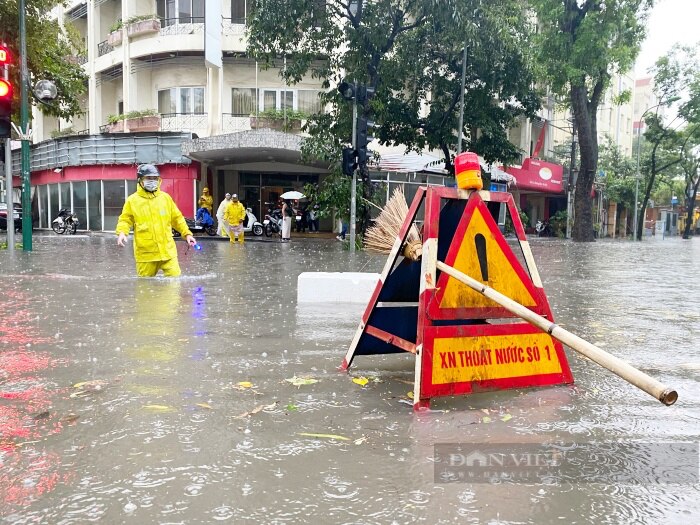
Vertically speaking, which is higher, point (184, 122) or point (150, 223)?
point (184, 122)

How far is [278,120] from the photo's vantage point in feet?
86.2

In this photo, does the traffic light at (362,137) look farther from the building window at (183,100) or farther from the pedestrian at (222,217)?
the building window at (183,100)

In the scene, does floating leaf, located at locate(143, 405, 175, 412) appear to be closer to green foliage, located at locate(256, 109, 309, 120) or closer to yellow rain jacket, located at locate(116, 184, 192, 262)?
yellow rain jacket, located at locate(116, 184, 192, 262)

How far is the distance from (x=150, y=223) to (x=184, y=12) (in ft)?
71.3

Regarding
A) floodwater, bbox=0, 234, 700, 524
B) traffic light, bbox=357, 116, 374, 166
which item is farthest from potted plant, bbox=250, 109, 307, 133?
floodwater, bbox=0, 234, 700, 524

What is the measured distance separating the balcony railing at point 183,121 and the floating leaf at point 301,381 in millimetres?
24497

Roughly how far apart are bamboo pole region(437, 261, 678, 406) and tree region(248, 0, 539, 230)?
12323mm

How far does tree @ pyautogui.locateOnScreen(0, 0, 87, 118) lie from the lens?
15945 mm

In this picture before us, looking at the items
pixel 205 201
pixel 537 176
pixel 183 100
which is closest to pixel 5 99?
pixel 205 201

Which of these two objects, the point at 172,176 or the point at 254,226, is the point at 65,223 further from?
the point at 254,226

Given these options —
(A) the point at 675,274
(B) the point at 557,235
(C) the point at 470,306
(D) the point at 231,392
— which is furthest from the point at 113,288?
(B) the point at 557,235

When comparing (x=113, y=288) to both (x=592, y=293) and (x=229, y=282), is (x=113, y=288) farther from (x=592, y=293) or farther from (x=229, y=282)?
(x=592, y=293)

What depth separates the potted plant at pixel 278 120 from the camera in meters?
26.1

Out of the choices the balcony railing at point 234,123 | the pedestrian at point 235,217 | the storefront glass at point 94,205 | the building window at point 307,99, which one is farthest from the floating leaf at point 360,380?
the storefront glass at point 94,205
